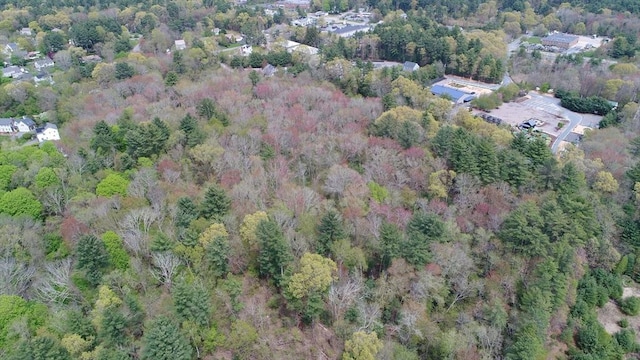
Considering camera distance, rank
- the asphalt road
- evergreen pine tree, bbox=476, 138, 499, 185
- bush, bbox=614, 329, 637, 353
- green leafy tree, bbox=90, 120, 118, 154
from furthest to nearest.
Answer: the asphalt road → green leafy tree, bbox=90, 120, 118, 154 → evergreen pine tree, bbox=476, 138, 499, 185 → bush, bbox=614, 329, 637, 353

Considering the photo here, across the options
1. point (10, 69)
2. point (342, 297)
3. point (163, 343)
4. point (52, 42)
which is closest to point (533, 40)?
point (342, 297)

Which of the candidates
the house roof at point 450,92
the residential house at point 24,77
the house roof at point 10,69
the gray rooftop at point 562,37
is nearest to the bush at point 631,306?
the house roof at point 450,92

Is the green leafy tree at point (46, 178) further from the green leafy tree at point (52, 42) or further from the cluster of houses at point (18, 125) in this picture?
the green leafy tree at point (52, 42)

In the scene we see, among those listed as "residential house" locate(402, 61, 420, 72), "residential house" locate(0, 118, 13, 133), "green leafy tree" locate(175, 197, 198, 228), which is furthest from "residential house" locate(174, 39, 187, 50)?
"green leafy tree" locate(175, 197, 198, 228)

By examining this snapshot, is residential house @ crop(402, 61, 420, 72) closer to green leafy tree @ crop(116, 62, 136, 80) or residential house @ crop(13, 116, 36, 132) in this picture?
green leafy tree @ crop(116, 62, 136, 80)

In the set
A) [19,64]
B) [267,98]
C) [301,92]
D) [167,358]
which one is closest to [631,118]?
[301,92]

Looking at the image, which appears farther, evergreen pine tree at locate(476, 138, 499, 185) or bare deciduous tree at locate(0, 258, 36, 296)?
evergreen pine tree at locate(476, 138, 499, 185)
